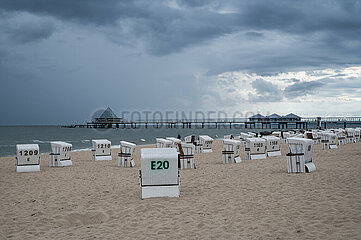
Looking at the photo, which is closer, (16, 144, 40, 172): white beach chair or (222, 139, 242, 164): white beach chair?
(16, 144, 40, 172): white beach chair

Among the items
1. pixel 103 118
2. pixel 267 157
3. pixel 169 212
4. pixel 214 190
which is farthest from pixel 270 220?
pixel 103 118

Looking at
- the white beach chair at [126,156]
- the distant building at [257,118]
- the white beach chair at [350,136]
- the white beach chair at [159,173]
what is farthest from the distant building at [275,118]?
the white beach chair at [159,173]

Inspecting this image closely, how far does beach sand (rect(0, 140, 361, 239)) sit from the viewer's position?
18.8ft

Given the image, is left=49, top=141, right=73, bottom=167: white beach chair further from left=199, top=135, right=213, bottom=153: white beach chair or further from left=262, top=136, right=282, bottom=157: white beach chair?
left=262, top=136, right=282, bottom=157: white beach chair

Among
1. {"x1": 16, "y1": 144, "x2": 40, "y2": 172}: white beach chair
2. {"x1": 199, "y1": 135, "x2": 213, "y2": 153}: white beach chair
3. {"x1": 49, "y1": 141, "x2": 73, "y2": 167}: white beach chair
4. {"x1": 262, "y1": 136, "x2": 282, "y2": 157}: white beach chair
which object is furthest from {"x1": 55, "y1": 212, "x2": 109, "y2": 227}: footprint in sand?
{"x1": 199, "y1": 135, "x2": 213, "y2": 153}: white beach chair

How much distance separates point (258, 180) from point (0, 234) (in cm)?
695

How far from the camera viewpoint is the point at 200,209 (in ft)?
23.7

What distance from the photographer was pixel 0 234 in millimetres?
6125

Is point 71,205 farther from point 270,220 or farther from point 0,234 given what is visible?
point 270,220

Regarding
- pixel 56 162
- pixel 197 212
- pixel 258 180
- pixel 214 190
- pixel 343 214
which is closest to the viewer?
pixel 343 214

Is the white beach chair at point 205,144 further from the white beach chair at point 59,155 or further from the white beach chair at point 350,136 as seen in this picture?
the white beach chair at point 350,136

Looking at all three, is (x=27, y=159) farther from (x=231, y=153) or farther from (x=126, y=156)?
(x=231, y=153)

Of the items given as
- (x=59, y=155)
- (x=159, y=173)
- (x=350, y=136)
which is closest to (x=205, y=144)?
(x=59, y=155)

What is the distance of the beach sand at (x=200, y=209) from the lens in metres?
5.72
